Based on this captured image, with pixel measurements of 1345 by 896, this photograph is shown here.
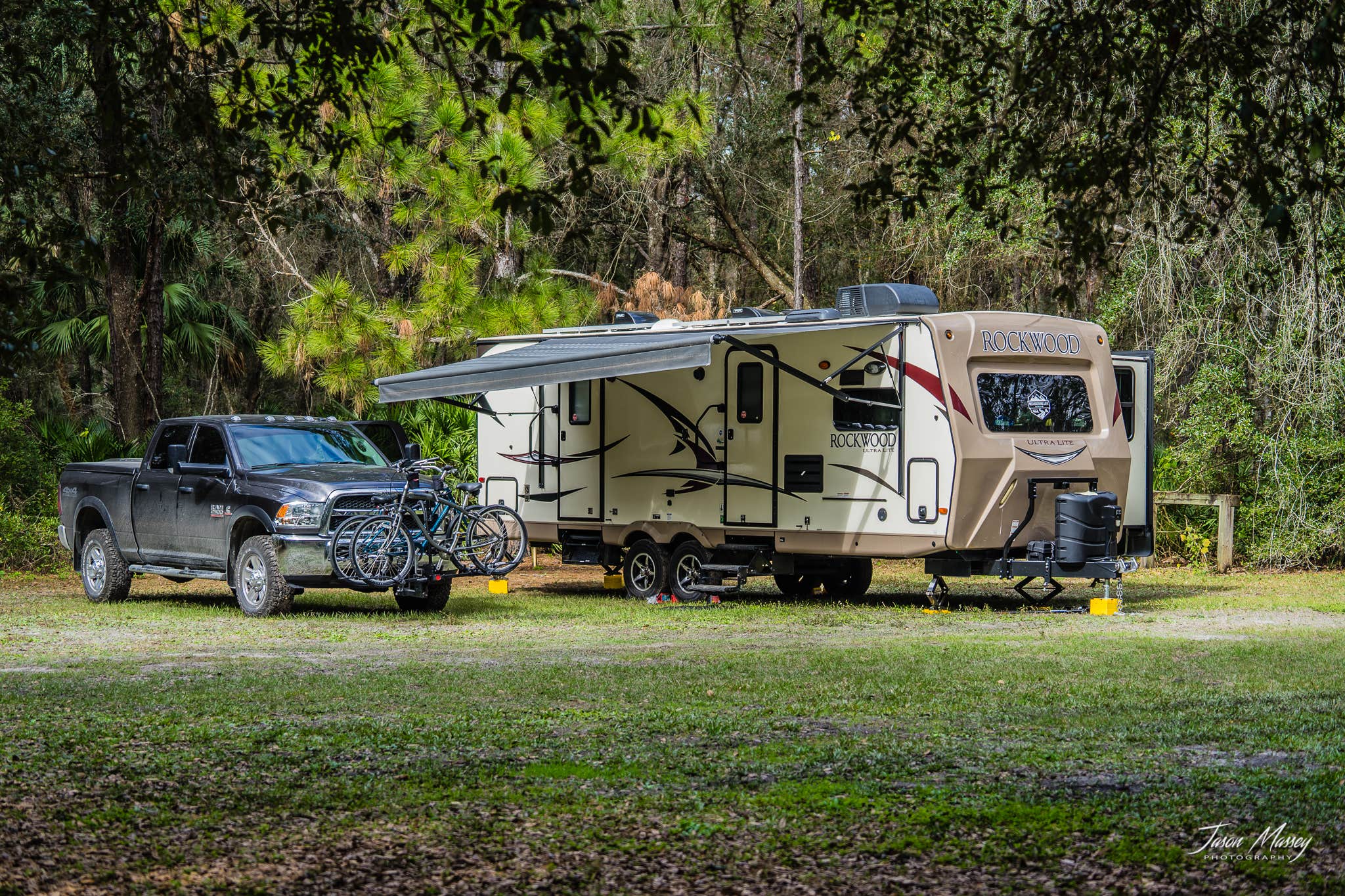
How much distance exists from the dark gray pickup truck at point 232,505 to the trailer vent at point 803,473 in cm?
365

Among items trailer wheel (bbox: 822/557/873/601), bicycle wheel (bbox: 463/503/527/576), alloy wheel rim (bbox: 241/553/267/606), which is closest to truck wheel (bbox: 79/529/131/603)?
alloy wheel rim (bbox: 241/553/267/606)

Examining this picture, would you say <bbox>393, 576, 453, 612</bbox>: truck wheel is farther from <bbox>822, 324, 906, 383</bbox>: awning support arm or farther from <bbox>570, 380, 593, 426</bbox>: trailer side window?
<bbox>822, 324, 906, 383</bbox>: awning support arm

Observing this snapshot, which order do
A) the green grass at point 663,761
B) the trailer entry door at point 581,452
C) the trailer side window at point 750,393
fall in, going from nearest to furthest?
the green grass at point 663,761, the trailer side window at point 750,393, the trailer entry door at point 581,452

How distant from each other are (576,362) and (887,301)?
125 inches

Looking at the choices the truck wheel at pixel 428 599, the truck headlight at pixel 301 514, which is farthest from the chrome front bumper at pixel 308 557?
the truck wheel at pixel 428 599

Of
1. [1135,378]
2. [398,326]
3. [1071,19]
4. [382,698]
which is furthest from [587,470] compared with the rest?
[1071,19]

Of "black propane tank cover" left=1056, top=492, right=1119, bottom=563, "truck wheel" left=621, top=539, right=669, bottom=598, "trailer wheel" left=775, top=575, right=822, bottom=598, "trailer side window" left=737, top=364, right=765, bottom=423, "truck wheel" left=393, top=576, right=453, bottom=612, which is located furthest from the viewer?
"trailer wheel" left=775, top=575, right=822, bottom=598

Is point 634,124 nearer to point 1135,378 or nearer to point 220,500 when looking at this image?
point 220,500

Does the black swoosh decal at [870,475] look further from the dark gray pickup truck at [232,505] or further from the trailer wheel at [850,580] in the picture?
the dark gray pickup truck at [232,505]

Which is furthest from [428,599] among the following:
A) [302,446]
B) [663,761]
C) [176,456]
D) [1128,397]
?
[663,761]

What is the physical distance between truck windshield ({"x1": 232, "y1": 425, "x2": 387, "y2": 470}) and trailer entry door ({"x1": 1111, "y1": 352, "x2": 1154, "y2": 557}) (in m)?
7.96

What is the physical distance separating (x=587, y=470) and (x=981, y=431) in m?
4.85

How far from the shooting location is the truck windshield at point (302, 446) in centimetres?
1541

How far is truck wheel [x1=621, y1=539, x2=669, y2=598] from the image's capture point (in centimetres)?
1728
